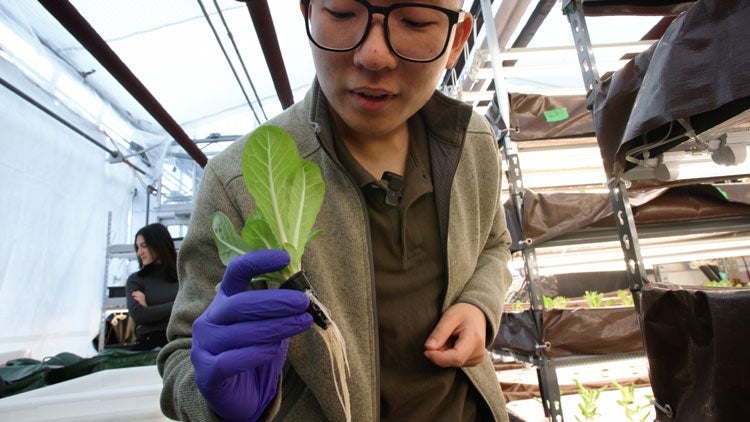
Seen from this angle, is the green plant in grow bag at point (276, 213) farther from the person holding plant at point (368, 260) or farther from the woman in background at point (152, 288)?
the woman in background at point (152, 288)

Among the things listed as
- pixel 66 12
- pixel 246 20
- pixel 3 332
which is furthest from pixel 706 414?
pixel 3 332

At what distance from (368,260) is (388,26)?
44 centimetres

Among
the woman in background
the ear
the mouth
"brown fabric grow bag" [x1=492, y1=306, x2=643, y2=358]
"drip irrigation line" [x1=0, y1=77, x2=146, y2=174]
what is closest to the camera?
the mouth

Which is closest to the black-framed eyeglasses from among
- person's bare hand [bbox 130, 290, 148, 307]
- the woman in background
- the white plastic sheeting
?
the woman in background

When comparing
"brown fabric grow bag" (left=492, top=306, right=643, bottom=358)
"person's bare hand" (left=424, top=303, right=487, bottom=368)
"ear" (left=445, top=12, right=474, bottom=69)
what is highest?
"ear" (left=445, top=12, right=474, bottom=69)

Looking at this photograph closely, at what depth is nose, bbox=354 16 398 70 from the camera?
0.70 meters

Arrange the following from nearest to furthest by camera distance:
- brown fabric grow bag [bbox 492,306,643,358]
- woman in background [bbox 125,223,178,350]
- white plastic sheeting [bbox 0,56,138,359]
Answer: brown fabric grow bag [bbox 492,306,643,358] < woman in background [bbox 125,223,178,350] < white plastic sheeting [bbox 0,56,138,359]

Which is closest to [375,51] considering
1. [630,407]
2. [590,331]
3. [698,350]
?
[698,350]

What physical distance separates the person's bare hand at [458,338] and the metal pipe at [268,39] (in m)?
1.66

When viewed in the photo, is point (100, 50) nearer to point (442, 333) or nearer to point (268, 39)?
point (268, 39)

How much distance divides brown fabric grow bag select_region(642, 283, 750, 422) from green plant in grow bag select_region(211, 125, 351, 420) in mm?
968

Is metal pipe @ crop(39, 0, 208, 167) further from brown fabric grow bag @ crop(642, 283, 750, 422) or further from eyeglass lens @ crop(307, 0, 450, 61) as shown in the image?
brown fabric grow bag @ crop(642, 283, 750, 422)

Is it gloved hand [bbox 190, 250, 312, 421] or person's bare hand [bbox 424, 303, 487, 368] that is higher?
gloved hand [bbox 190, 250, 312, 421]

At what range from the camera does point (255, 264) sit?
1.83ft
